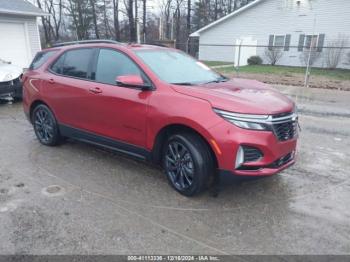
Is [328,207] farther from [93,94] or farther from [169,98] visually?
[93,94]

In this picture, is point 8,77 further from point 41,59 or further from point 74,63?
point 74,63

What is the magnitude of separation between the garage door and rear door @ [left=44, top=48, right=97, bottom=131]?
1084cm

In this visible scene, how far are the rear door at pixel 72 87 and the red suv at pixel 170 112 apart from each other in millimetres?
15

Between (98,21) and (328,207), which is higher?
(98,21)

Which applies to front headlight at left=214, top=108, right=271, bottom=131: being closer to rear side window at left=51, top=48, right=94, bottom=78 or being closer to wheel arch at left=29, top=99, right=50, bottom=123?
rear side window at left=51, top=48, right=94, bottom=78

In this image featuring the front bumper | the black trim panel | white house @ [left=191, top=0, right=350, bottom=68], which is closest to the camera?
the front bumper

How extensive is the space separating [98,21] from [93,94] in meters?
40.4

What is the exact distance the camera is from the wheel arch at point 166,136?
3568 millimetres

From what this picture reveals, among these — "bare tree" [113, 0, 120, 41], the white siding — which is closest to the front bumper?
the white siding

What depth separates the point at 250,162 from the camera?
11.1 ft

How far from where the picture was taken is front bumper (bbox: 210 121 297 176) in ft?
10.8

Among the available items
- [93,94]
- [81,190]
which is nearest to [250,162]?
[81,190]

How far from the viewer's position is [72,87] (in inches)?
190

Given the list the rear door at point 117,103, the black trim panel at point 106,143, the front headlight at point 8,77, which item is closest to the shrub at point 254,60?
the front headlight at point 8,77
